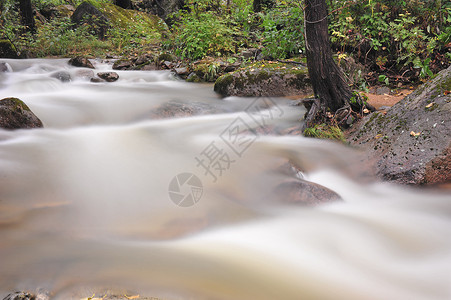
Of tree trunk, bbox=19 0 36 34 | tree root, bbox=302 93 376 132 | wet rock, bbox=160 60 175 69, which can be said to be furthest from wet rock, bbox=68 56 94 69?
tree root, bbox=302 93 376 132

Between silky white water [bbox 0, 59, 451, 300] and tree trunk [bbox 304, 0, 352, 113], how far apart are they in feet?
2.37

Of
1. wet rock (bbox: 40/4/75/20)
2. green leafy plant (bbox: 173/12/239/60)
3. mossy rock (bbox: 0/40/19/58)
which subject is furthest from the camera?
wet rock (bbox: 40/4/75/20)

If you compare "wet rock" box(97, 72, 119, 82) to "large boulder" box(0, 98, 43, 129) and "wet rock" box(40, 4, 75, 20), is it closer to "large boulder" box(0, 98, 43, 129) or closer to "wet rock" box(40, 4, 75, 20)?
"large boulder" box(0, 98, 43, 129)

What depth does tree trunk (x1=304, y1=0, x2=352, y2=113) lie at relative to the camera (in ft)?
13.9

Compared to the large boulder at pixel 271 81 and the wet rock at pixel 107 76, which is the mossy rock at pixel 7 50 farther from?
the large boulder at pixel 271 81

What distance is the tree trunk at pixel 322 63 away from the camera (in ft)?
13.9

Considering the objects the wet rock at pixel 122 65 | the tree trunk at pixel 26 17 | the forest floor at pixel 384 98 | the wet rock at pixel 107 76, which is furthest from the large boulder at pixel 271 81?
the tree trunk at pixel 26 17

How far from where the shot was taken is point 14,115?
4.62 m

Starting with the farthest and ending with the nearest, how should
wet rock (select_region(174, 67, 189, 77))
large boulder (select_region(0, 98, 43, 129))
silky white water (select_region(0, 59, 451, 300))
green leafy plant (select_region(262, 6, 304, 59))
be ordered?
wet rock (select_region(174, 67, 189, 77)) < green leafy plant (select_region(262, 6, 304, 59)) < large boulder (select_region(0, 98, 43, 129)) < silky white water (select_region(0, 59, 451, 300))

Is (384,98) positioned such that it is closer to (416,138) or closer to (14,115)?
(416,138)

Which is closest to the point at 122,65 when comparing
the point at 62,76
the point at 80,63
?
the point at 80,63

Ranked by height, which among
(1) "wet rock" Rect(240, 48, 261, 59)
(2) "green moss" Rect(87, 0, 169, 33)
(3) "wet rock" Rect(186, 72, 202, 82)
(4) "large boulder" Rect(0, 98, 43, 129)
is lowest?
(3) "wet rock" Rect(186, 72, 202, 82)

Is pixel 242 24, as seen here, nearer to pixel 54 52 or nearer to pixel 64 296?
pixel 54 52

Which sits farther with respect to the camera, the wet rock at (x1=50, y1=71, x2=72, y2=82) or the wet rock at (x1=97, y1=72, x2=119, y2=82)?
the wet rock at (x1=97, y1=72, x2=119, y2=82)
